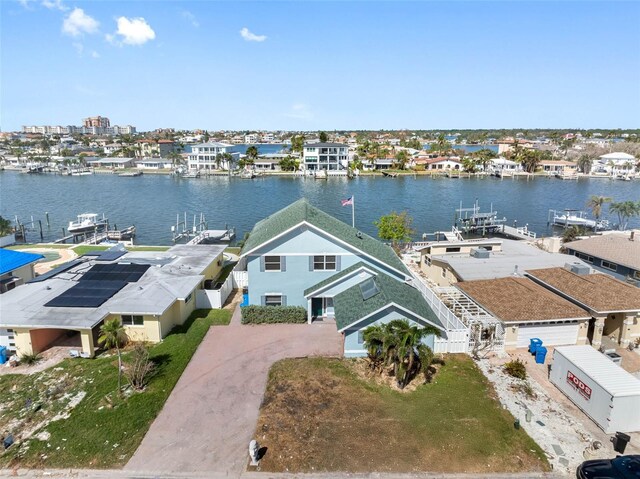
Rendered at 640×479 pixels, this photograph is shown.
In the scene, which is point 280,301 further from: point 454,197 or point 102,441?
point 454,197

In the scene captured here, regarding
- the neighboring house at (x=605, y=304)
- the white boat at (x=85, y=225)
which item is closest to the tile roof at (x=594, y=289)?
the neighboring house at (x=605, y=304)

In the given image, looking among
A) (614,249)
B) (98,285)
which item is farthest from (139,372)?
(614,249)

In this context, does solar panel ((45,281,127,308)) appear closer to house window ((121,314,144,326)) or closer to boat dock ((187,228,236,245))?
house window ((121,314,144,326))

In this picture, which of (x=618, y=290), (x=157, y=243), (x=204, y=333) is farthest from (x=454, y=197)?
(x=204, y=333)

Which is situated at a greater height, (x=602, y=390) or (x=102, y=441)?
(x=602, y=390)

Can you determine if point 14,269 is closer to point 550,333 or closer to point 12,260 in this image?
point 12,260

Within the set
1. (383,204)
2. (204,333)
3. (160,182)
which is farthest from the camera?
(160,182)

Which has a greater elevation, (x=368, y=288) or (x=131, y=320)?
(x=368, y=288)
